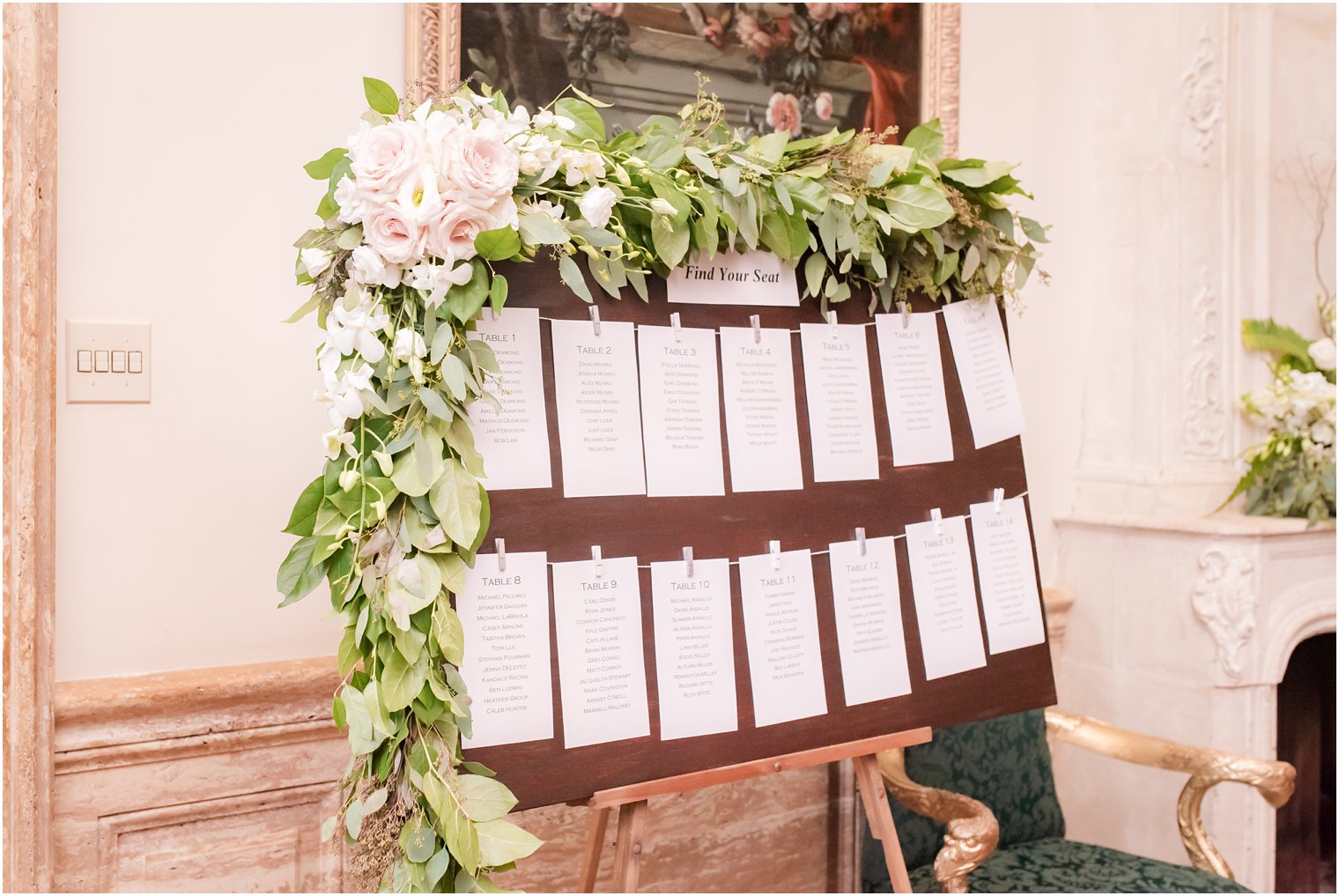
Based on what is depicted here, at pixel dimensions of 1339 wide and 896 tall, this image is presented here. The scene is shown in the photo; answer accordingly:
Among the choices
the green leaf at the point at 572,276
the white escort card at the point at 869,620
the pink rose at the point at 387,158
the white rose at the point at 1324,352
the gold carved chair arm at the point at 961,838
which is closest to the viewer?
the pink rose at the point at 387,158

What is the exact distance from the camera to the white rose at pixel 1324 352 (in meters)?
2.61

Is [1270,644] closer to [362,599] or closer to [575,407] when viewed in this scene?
[575,407]

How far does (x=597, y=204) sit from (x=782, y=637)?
2.31ft

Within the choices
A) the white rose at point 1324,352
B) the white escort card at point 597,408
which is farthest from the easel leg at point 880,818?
the white rose at point 1324,352

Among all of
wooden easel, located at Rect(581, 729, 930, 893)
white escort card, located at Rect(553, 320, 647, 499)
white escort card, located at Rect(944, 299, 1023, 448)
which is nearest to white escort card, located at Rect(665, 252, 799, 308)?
white escort card, located at Rect(553, 320, 647, 499)

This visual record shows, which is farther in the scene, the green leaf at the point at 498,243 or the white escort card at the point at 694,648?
the white escort card at the point at 694,648

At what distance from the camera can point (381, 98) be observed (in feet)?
4.22

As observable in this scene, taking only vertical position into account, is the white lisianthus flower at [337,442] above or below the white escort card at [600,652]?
above

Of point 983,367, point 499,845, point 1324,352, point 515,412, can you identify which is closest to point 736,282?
point 515,412

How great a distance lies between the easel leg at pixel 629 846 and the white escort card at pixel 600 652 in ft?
0.38

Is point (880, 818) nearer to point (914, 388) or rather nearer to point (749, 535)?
point (749, 535)

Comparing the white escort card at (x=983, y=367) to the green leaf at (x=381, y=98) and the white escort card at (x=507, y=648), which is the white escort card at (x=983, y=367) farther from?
the green leaf at (x=381, y=98)

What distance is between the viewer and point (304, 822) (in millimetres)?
1802

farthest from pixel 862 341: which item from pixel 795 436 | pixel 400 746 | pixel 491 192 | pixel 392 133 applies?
pixel 400 746
